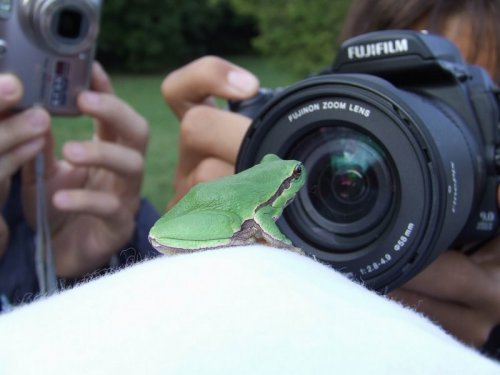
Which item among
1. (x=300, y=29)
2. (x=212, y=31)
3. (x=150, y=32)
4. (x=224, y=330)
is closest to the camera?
(x=224, y=330)

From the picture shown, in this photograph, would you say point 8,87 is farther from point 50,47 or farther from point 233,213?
point 233,213

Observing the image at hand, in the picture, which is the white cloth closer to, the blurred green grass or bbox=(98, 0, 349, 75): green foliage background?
the blurred green grass

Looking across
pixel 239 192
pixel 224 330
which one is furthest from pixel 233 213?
pixel 224 330

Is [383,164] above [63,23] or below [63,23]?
below

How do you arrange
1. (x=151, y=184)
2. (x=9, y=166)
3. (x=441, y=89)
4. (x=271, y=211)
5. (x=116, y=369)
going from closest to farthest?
(x=116, y=369) → (x=271, y=211) → (x=441, y=89) → (x=9, y=166) → (x=151, y=184)

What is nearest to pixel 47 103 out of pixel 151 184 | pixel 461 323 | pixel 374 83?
pixel 374 83

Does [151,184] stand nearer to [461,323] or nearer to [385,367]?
[461,323]
